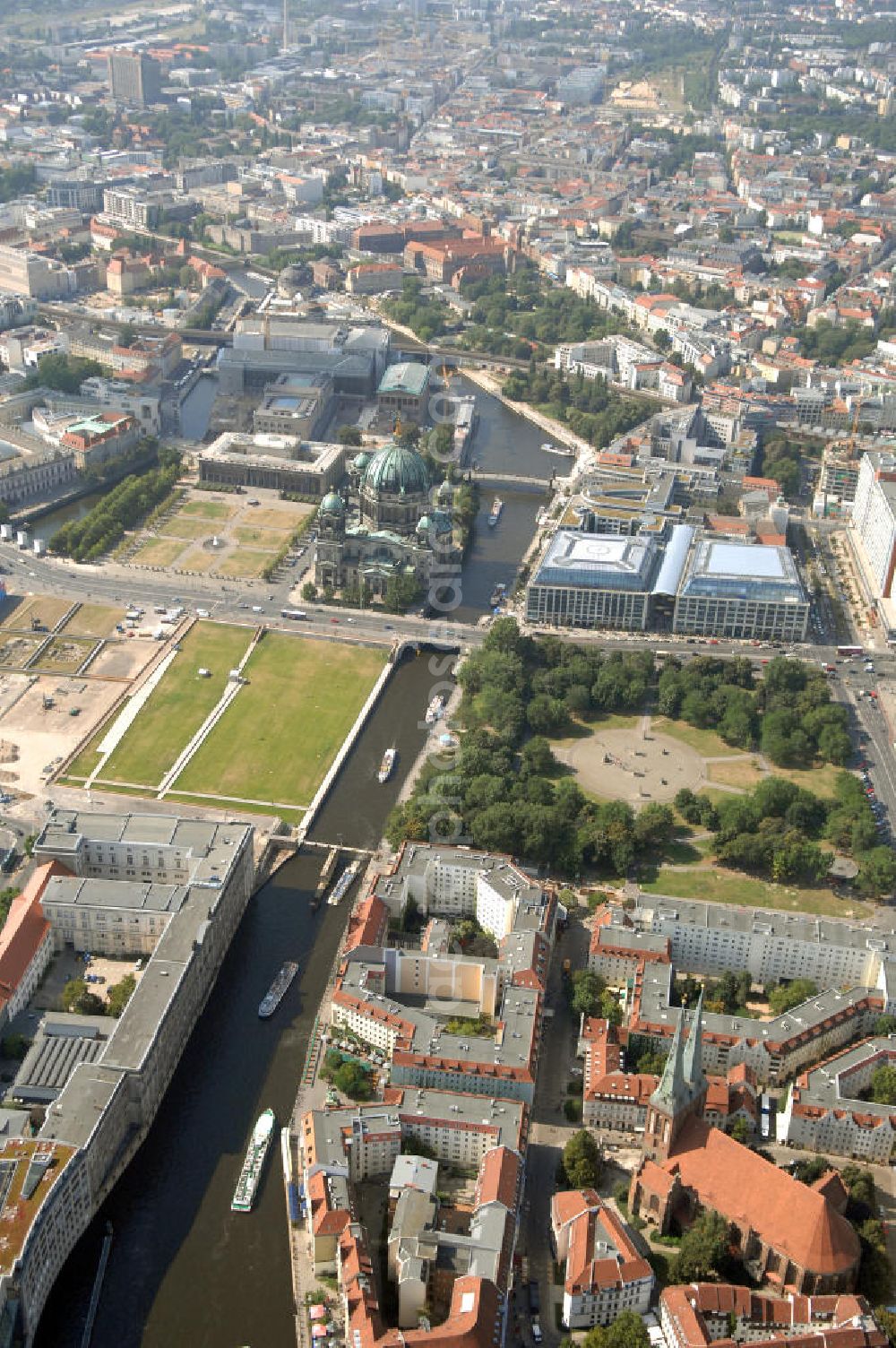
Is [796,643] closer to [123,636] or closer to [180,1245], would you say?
[123,636]

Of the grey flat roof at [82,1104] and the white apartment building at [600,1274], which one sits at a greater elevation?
the grey flat roof at [82,1104]

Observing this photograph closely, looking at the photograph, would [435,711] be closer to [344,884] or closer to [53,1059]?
[344,884]

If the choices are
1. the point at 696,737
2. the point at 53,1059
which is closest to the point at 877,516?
the point at 696,737

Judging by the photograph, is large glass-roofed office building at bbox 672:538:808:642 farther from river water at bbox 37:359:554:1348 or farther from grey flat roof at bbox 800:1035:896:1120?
grey flat roof at bbox 800:1035:896:1120

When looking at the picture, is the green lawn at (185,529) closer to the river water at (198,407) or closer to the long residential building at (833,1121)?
the river water at (198,407)

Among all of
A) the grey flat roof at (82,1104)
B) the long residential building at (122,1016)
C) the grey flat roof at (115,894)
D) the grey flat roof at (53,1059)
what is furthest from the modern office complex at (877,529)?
the grey flat roof at (82,1104)

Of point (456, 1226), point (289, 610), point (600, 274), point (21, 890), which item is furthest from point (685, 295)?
point (456, 1226)
